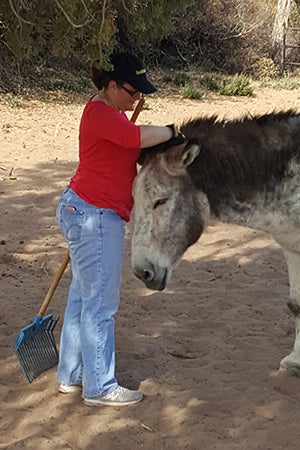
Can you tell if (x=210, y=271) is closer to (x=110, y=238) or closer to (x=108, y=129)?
(x=110, y=238)

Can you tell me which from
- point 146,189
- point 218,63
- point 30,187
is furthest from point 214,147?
point 218,63

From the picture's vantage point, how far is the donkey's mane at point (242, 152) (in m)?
3.80

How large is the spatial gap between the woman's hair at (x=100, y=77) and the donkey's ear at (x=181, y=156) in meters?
0.51

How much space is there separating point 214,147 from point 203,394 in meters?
1.60

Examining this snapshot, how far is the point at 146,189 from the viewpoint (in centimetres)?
372

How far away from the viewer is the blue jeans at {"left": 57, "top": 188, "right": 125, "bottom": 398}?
3787 millimetres

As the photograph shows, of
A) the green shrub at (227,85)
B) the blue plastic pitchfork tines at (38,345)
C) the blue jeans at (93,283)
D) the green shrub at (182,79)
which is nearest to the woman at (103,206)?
the blue jeans at (93,283)

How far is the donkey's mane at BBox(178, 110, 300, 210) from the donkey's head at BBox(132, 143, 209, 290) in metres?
0.11

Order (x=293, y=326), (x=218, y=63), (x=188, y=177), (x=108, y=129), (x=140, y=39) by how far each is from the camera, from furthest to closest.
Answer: (x=218, y=63) → (x=293, y=326) → (x=140, y=39) → (x=188, y=177) → (x=108, y=129)

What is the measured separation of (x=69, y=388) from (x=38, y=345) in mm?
466

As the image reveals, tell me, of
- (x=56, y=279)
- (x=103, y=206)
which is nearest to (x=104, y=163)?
(x=103, y=206)

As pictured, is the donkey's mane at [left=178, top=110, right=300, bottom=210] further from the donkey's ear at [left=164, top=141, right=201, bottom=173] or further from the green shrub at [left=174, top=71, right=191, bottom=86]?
the green shrub at [left=174, top=71, right=191, bottom=86]

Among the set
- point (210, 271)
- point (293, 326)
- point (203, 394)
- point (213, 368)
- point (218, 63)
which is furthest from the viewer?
point (218, 63)

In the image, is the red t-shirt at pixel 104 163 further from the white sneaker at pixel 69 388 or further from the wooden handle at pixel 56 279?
the white sneaker at pixel 69 388
